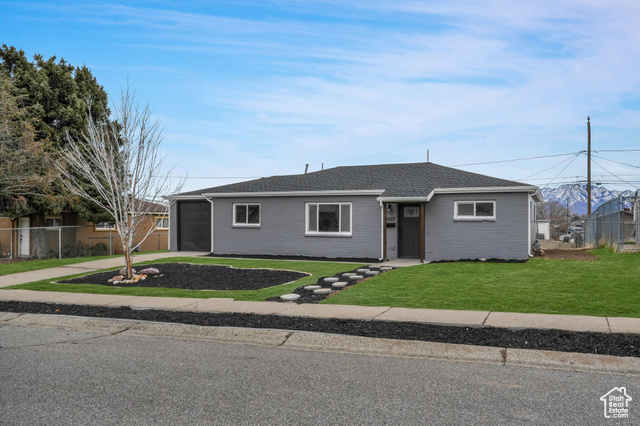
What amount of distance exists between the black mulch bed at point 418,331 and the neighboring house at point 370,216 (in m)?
8.56

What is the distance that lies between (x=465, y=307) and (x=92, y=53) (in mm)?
13584

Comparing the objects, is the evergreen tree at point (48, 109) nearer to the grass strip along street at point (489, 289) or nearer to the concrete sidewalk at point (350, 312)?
the grass strip along street at point (489, 289)

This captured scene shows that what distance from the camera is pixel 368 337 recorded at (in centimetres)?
657

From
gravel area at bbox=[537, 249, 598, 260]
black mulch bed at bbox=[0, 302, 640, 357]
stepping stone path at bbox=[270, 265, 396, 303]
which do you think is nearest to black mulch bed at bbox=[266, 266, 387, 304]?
stepping stone path at bbox=[270, 265, 396, 303]

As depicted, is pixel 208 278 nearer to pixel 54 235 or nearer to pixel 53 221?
pixel 54 235

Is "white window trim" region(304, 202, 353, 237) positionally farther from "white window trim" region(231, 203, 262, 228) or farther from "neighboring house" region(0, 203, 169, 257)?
"neighboring house" region(0, 203, 169, 257)

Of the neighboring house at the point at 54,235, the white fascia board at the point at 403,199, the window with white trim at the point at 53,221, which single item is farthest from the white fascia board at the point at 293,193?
the window with white trim at the point at 53,221

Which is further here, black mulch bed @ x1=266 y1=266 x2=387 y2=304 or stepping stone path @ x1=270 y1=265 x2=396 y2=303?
stepping stone path @ x1=270 y1=265 x2=396 y2=303

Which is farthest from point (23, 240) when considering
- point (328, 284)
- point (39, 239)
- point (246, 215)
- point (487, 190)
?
point (487, 190)

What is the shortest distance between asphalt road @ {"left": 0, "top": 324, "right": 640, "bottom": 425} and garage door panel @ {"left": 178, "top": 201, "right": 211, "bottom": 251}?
16687 mm

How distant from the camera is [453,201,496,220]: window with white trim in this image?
17469mm

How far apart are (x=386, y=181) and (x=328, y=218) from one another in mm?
2830

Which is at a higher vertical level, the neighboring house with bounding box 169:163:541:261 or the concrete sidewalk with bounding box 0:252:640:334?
the neighboring house with bounding box 169:163:541:261

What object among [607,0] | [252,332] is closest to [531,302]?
[252,332]
